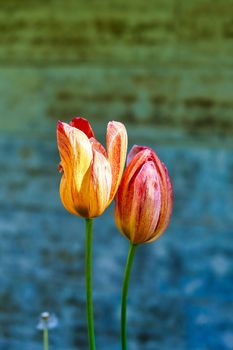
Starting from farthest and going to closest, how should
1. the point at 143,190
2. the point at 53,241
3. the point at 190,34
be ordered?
the point at 53,241
the point at 190,34
the point at 143,190

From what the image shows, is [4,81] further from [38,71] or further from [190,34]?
[190,34]

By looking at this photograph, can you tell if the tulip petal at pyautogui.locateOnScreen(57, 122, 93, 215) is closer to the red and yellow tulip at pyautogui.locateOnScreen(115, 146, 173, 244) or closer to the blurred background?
the red and yellow tulip at pyautogui.locateOnScreen(115, 146, 173, 244)

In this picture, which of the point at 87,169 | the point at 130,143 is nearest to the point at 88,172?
the point at 87,169

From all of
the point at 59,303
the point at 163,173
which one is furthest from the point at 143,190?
the point at 59,303

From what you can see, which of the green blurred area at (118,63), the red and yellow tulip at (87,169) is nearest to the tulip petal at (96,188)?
the red and yellow tulip at (87,169)

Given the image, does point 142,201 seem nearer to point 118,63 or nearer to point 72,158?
point 72,158

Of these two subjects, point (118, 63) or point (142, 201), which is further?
point (118, 63)

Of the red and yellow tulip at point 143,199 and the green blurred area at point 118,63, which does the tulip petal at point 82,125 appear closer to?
the red and yellow tulip at point 143,199
